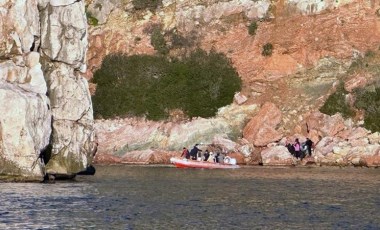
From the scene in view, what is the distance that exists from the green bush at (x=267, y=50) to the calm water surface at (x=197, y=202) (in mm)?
26524

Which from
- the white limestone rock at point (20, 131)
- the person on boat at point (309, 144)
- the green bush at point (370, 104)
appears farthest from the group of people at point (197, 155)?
the white limestone rock at point (20, 131)

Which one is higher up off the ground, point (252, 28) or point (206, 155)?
point (252, 28)

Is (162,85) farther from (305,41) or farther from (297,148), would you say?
(297,148)

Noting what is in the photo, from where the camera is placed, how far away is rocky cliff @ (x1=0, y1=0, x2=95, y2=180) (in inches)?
1956

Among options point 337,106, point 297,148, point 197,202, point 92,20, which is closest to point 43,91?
point 197,202

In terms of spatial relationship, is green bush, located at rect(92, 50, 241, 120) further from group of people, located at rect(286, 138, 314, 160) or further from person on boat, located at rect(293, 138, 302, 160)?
person on boat, located at rect(293, 138, 302, 160)

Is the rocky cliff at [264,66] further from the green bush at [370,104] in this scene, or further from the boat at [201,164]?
the boat at [201,164]

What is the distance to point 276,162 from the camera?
7638 centimetres

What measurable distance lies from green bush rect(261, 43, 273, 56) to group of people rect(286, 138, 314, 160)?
14.5m

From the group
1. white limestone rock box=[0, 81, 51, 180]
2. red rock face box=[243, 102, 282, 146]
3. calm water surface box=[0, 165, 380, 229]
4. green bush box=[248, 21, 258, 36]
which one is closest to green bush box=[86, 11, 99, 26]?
green bush box=[248, 21, 258, 36]

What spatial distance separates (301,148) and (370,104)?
824cm

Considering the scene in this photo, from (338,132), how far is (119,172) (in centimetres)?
2150

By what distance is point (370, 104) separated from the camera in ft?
263

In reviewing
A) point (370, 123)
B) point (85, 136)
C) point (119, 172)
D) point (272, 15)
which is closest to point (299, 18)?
point (272, 15)
